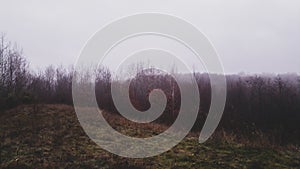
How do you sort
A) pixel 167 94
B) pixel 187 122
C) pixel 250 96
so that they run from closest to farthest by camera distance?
pixel 187 122
pixel 167 94
pixel 250 96

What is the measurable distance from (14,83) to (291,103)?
1986cm

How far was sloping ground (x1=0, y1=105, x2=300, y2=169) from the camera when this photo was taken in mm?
7457

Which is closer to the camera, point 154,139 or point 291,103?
point 154,139

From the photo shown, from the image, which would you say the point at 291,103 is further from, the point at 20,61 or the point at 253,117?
the point at 20,61

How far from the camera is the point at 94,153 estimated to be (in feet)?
27.4

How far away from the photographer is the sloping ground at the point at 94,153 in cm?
746

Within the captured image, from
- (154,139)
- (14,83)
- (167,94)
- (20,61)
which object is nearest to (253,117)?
(167,94)

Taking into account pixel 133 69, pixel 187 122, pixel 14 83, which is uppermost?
pixel 133 69

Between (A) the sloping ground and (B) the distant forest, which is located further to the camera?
(B) the distant forest

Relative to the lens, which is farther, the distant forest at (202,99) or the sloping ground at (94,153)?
the distant forest at (202,99)

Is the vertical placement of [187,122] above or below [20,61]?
below

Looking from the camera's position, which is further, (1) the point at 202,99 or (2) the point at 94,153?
(1) the point at 202,99

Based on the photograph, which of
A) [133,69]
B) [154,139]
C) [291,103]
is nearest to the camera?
[154,139]

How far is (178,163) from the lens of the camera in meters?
7.48
